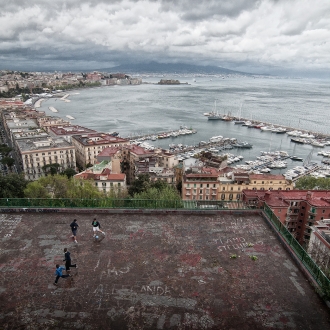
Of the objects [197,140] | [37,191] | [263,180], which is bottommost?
[197,140]

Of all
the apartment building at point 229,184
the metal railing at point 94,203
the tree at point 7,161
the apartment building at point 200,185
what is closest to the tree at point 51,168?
the tree at point 7,161

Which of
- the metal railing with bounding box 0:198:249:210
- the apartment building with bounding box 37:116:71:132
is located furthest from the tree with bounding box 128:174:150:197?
the apartment building with bounding box 37:116:71:132

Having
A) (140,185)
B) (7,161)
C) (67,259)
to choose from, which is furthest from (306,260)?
(7,161)

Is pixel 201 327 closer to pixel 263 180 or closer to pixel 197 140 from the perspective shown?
pixel 263 180

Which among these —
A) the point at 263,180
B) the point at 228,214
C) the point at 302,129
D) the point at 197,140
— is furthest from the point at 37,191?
the point at 302,129

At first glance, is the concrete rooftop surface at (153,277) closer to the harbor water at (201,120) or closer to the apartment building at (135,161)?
the apartment building at (135,161)
